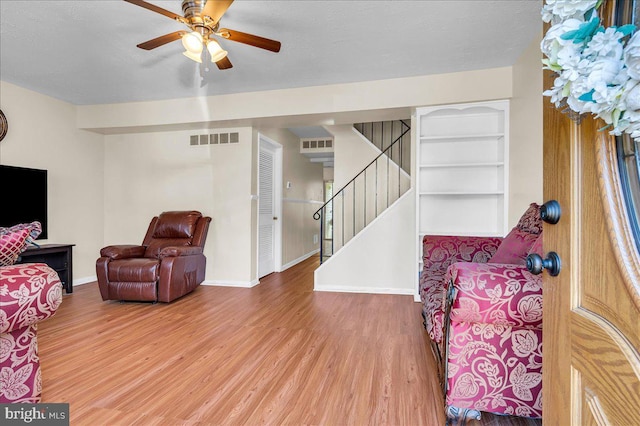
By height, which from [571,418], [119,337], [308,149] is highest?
[308,149]

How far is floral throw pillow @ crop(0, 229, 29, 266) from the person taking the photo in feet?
4.60

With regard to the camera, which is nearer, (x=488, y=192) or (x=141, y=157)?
(x=488, y=192)

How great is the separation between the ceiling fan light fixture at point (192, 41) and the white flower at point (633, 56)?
2.33 meters

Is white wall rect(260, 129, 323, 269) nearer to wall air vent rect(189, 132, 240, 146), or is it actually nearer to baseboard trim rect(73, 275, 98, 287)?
wall air vent rect(189, 132, 240, 146)

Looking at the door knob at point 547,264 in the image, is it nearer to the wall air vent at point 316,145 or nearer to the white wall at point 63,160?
the white wall at point 63,160

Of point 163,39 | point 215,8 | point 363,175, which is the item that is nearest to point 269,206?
point 363,175

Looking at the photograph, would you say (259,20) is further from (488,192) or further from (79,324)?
(79,324)

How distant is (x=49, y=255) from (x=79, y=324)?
4.74 feet

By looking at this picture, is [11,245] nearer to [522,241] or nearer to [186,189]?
[522,241]

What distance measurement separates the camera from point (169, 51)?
9.69 ft

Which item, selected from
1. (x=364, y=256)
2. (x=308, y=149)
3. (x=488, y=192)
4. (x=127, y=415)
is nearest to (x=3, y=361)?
(x=127, y=415)

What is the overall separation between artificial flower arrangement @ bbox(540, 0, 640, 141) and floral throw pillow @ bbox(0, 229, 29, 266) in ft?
6.61

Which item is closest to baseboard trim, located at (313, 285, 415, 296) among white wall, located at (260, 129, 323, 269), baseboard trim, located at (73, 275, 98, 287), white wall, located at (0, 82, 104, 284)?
white wall, located at (260, 129, 323, 269)

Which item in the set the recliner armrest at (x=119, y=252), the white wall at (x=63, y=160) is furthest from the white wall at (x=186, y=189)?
the recliner armrest at (x=119, y=252)
